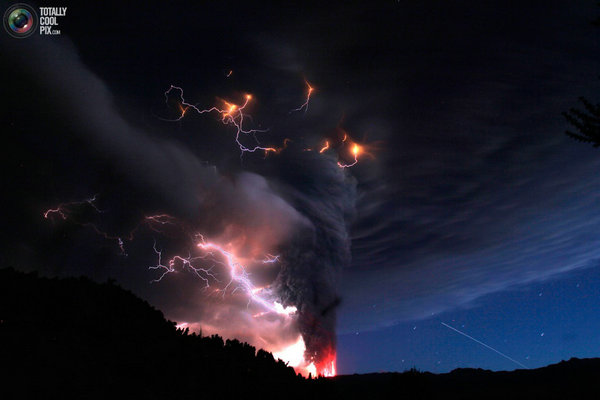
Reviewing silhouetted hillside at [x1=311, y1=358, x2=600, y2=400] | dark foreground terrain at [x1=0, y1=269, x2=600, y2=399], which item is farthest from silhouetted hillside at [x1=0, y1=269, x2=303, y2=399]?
silhouetted hillside at [x1=311, y1=358, x2=600, y2=400]

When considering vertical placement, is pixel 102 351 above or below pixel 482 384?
below

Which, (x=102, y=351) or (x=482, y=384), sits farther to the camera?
(x=482, y=384)

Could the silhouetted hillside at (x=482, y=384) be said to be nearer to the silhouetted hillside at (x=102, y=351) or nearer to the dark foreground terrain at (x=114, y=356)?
the dark foreground terrain at (x=114, y=356)

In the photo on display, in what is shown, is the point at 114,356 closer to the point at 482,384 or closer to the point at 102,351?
the point at 102,351

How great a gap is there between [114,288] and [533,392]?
1811 centimetres

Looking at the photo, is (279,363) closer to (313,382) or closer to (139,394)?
(313,382)

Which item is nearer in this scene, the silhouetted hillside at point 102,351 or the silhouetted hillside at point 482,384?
the silhouetted hillside at point 102,351

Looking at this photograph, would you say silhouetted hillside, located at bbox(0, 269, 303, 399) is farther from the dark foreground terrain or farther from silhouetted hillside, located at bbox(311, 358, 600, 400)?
silhouetted hillside, located at bbox(311, 358, 600, 400)

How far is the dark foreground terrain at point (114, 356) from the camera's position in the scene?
729 centimetres

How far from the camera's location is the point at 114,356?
28.5 feet

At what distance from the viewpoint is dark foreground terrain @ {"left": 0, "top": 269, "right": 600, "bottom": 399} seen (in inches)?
287

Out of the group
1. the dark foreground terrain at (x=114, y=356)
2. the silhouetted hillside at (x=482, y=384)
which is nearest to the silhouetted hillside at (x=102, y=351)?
the dark foreground terrain at (x=114, y=356)

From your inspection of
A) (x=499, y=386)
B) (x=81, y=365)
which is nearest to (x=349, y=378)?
(x=499, y=386)

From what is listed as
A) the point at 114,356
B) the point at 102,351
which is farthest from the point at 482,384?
the point at 102,351
